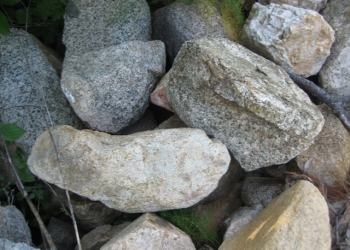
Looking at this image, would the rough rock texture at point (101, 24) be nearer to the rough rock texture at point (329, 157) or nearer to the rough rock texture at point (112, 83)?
the rough rock texture at point (112, 83)

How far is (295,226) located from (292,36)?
0.78 m

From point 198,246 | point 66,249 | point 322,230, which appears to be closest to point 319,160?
point 322,230

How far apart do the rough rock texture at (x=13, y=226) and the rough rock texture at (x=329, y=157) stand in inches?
44.6

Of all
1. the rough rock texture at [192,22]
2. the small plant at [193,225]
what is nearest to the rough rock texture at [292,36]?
the rough rock texture at [192,22]

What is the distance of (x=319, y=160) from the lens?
2031mm

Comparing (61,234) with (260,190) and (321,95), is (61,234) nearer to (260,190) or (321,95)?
(260,190)

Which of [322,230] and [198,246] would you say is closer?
[322,230]

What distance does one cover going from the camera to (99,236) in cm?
203

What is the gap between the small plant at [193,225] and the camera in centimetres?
196

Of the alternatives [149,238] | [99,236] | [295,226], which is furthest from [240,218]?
[99,236]

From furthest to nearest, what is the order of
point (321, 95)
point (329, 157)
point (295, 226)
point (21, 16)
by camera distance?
1. point (21, 16)
2. point (321, 95)
3. point (329, 157)
4. point (295, 226)

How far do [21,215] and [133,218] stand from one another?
457 mm

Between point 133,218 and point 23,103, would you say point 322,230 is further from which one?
point 23,103

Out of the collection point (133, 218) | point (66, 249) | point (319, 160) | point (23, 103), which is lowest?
point (66, 249)
